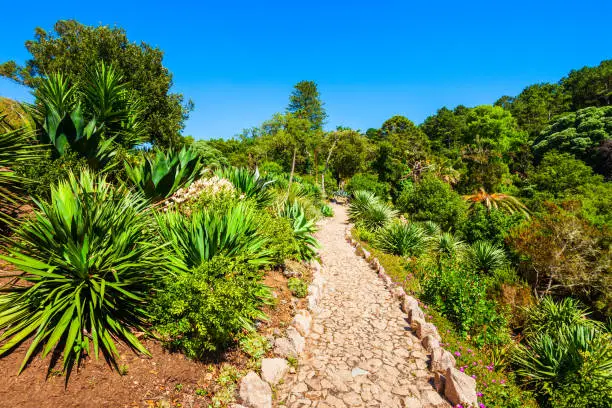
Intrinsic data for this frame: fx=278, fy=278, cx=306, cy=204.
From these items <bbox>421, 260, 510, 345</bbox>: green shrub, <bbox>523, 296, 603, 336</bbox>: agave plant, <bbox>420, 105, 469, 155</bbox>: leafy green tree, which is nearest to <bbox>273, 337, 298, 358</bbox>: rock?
<bbox>421, 260, 510, 345</bbox>: green shrub

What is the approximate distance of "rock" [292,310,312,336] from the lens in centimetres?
446

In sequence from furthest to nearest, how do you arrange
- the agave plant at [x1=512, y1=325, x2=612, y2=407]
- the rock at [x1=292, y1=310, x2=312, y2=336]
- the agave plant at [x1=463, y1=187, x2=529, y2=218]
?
the agave plant at [x1=463, y1=187, x2=529, y2=218] → the rock at [x1=292, y1=310, x2=312, y2=336] → the agave plant at [x1=512, y1=325, x2=612, y2=407]

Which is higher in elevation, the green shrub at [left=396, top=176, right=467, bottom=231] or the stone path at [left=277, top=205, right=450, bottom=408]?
the green shrub at [left=396, top=176, right=467, bottom=231]

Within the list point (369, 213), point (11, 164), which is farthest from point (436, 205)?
point (11, 164)

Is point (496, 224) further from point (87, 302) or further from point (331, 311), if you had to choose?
point (87, 302)

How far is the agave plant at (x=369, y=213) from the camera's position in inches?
532

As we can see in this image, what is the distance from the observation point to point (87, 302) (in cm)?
301

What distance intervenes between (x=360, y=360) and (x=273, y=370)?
1.35 m

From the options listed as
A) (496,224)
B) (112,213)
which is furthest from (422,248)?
(112,213)

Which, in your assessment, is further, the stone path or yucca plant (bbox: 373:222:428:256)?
yucca plant (bbox: 373:222:428:256)

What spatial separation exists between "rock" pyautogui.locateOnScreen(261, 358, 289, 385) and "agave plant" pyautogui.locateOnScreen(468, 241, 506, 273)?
823cm

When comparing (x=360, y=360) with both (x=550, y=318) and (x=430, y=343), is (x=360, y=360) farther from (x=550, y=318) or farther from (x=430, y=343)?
(x=550, y=318)

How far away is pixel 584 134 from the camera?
2895 centimetres

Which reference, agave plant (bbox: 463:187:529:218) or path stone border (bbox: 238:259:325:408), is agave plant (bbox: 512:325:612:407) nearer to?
path stone border (bbox: 238:259:325:408)
